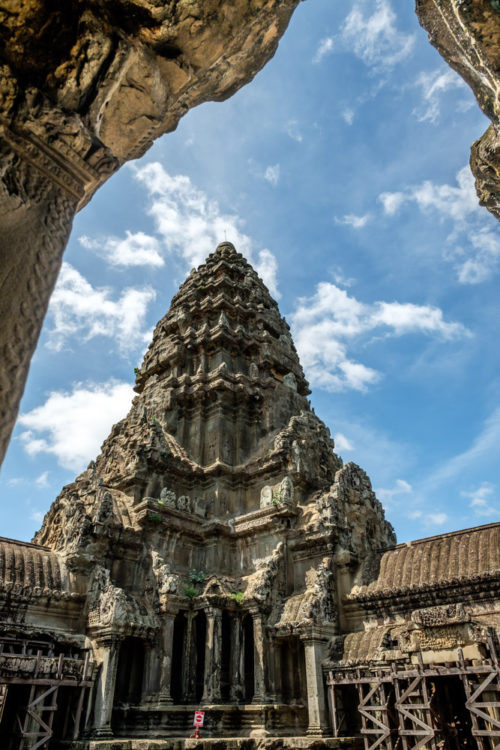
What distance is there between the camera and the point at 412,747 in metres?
10.4

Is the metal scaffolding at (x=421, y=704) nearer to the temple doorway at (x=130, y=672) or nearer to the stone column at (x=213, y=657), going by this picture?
the stone column at (x=213, y=657)

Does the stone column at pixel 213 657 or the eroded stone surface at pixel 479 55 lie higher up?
the eroded stone surface at pixel 479 55

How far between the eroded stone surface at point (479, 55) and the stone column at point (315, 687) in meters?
12.8

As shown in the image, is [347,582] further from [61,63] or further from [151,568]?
[61,63]

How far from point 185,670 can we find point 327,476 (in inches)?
324

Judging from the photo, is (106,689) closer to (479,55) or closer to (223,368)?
(223,368)

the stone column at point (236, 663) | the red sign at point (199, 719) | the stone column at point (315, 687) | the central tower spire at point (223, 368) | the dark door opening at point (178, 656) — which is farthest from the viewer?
the central tower spire at point (223, 368)

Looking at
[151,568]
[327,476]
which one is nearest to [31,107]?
[151,568]

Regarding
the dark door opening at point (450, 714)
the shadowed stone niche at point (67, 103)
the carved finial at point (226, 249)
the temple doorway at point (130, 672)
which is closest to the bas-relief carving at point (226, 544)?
the temple doorway at point (130, 672)

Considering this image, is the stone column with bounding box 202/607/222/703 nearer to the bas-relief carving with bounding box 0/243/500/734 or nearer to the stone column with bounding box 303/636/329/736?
the bas-relief carving with bounding box 0/243/500/734

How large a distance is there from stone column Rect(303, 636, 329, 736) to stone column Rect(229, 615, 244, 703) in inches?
85.4

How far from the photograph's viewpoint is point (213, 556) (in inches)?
681

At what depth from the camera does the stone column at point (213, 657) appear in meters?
13.8

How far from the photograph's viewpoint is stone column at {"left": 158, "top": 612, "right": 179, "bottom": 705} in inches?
533
